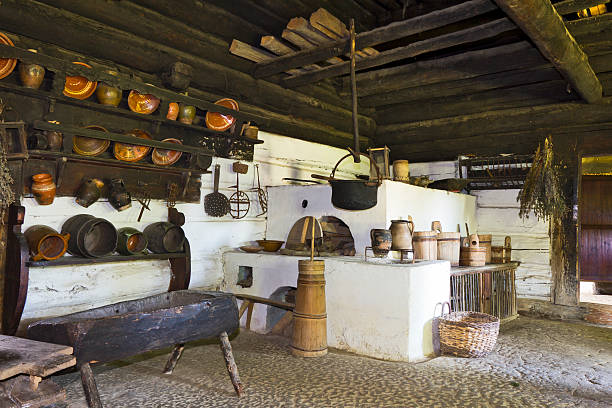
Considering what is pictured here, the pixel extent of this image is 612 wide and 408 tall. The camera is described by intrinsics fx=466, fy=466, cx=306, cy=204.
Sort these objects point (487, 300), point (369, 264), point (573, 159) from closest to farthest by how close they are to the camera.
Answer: point (369, 264) < point (487, 300) < point (573, 159)

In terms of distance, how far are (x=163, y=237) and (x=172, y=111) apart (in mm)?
1140

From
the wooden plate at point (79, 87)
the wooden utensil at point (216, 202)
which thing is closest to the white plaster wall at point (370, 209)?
the wooden utensil at point (216, 202)

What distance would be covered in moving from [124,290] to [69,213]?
2.84ft

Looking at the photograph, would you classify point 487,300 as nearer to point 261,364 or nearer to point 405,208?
point 405,208

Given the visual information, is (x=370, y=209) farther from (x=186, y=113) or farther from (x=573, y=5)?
(x=573, y=5)

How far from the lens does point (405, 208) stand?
4926mm

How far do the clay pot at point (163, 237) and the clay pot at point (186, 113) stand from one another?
3.16ft

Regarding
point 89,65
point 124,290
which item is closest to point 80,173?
point 89,65

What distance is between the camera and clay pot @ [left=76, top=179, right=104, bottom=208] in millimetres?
3682

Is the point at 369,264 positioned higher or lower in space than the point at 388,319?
higher

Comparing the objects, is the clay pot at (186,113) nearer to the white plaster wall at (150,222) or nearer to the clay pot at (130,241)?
the white plaster wall at (150,222)

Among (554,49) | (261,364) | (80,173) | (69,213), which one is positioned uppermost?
(554,49)

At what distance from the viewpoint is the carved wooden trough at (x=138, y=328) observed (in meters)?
2.45

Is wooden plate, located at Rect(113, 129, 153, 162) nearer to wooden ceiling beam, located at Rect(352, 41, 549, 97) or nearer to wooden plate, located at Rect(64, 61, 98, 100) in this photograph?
wooden plate, located at Rect(64, 61, 98, 100)
